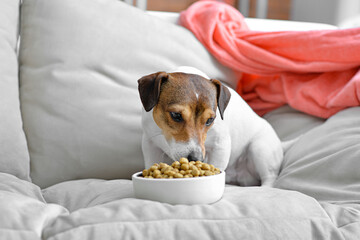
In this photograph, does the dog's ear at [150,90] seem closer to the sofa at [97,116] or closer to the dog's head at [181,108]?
the dog's head at [181,108]

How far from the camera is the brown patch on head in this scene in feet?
3.55

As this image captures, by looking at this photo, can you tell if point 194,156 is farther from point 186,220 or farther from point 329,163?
point 329,163

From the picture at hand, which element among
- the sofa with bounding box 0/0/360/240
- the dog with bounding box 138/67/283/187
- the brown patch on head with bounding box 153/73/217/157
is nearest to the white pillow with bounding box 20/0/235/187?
the sofa with bounding box 0/0/360/240

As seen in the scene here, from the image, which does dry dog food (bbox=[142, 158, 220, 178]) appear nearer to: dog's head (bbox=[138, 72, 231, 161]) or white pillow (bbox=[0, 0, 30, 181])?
dog's head (bbox=[138, 72, 231, 161])

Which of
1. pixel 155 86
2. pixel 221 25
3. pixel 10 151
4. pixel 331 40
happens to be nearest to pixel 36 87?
pixel 10 151

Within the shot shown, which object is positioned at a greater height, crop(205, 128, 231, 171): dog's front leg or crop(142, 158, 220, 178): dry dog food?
crop(142, 158, 220, 178): dry dog food

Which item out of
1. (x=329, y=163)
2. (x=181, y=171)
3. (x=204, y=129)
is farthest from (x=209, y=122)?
(x=329, y=163)

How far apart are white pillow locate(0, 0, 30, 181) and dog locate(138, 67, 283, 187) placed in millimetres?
394

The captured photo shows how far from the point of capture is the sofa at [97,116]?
1.13 m

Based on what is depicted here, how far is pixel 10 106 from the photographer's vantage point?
130cm

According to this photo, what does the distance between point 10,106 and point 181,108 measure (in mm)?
604

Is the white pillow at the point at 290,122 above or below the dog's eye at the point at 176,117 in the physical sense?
below

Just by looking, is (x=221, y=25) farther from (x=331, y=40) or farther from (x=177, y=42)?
(x=331, y=40)

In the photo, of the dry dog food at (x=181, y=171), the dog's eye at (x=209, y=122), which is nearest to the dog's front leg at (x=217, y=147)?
the dog's eye at (x=209, y=122)
